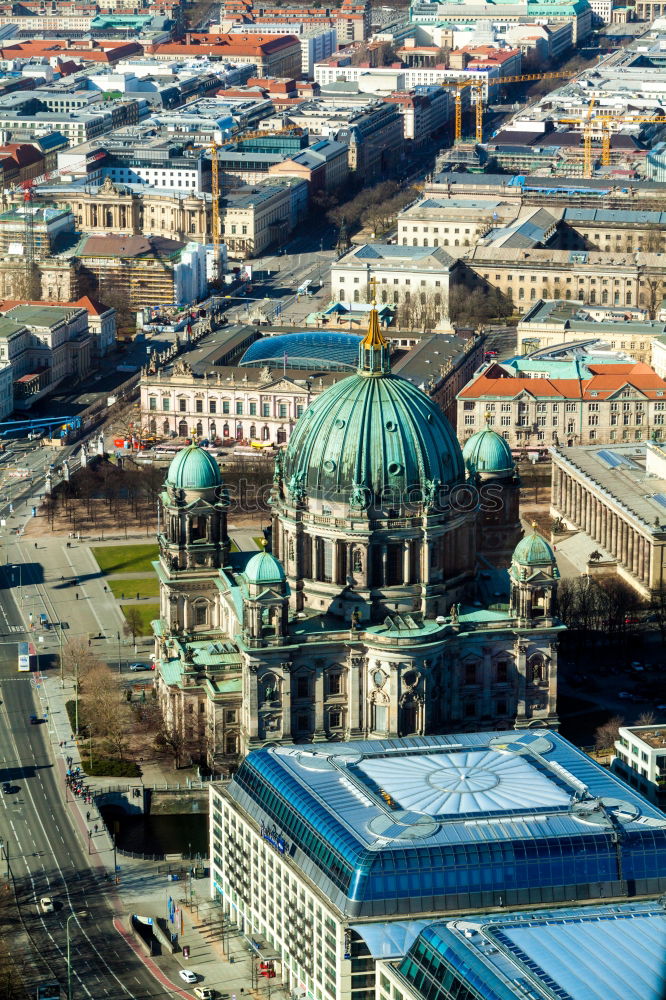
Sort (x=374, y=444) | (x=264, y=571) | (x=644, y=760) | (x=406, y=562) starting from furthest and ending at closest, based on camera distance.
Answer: (x=406, y=562) < (x=374, y=444) < (x=264, y=571) < (x=644, y=760)

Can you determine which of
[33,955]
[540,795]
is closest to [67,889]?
[33,955]

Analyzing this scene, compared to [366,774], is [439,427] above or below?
above

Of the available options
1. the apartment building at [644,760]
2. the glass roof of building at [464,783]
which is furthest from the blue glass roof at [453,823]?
the apartment building at [644,760]

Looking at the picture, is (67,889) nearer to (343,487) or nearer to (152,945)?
(152,945)

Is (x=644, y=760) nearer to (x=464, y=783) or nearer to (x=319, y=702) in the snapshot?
(x=464, y=783)

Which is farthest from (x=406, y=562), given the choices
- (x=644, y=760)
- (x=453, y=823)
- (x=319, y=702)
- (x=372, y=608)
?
(x=453, y=823)

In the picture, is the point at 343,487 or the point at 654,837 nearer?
the point at 654,837
